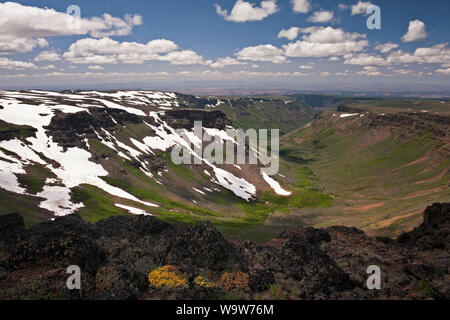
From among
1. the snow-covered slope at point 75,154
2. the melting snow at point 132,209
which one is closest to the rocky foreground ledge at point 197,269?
the melting snow at point 132,209

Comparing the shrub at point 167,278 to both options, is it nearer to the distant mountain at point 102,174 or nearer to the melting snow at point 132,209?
the distant mountain at point 102,174

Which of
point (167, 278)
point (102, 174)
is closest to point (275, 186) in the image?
point (102, 174)

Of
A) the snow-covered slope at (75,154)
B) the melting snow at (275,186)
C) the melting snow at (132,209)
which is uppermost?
the snow-covered slope at (75,154)

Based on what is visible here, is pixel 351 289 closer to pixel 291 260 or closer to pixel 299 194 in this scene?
pixel 291 260

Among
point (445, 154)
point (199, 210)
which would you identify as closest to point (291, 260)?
point (199, 210)

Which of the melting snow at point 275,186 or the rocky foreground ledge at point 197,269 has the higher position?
the rocky foreground ledge at point 197,269

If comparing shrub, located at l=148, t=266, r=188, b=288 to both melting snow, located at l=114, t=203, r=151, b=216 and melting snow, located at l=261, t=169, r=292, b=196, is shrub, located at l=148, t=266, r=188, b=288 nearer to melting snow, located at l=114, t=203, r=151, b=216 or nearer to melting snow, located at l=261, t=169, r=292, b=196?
melting snow, located at l=114, t=203, r=151, b=216

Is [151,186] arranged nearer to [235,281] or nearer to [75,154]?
[75,154]
